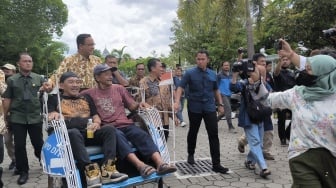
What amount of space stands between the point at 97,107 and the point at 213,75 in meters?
2.02

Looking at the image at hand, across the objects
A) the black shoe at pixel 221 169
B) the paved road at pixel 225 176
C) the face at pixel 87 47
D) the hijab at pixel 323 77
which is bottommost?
the paved road at pixel 225 176

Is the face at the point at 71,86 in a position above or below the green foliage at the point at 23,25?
below

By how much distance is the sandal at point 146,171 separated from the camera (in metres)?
4.04

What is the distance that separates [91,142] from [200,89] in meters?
2.04

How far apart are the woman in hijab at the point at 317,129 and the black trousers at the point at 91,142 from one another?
6.75 feet

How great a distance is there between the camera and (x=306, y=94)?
306 centimetres

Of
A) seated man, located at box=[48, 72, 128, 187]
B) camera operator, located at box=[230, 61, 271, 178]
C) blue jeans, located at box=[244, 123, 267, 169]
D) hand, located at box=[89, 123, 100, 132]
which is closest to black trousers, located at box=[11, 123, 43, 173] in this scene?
seated man, located at box=[48, 72, 128, 187]

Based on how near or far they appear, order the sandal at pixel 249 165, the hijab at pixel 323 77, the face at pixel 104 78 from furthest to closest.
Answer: the sandal at pixel 249 165
the face at pixel 104 78
the hijab at pixel 323 77

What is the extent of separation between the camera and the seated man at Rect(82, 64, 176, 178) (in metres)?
4.22

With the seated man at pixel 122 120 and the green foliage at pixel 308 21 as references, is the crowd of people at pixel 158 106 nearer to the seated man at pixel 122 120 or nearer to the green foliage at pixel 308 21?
the seated man at pixel 122 120

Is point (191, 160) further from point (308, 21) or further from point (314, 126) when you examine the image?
point (308, 21)

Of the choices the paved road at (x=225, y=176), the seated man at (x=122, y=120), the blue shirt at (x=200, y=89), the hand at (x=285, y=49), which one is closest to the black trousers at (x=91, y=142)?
the seated man at (x=122, y=120)

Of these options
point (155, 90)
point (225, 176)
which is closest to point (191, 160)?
point (225, 176)

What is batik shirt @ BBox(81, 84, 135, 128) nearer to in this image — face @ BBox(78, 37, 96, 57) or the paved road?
face @ BBox(78, 37, 96, 57)
